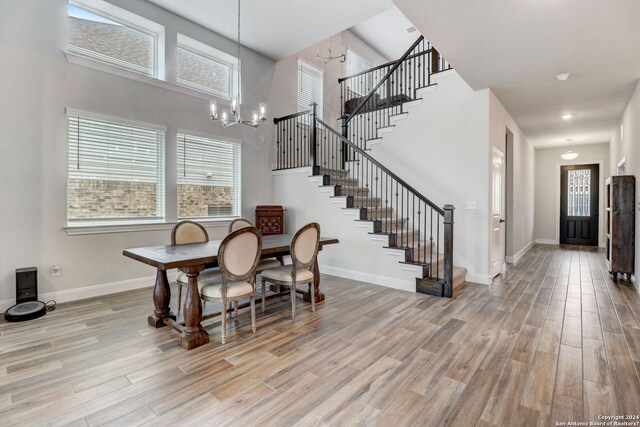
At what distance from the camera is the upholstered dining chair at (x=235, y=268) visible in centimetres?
276

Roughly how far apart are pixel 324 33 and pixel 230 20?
61.6 inches

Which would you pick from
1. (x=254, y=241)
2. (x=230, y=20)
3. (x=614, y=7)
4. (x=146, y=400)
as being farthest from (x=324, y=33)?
(x=146, y=400)

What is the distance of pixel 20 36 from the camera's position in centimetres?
357

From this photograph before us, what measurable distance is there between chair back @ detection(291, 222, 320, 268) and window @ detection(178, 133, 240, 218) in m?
2.61

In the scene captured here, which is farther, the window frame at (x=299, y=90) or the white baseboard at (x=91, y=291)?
the window frame at (x=299, y=90)

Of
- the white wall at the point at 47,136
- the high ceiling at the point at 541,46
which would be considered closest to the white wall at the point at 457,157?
the high ceiling at the point at 541,46

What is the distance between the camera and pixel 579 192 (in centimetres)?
927

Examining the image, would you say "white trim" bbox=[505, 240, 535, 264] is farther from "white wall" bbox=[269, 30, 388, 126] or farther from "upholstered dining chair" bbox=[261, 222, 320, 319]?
"upholstered dining chair" bbox=[261, 222, 320, 319]

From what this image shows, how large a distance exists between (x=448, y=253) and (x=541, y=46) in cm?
260

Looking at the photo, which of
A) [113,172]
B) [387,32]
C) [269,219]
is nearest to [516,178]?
[387,32]

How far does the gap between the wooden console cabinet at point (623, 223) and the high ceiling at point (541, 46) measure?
1.48 metres

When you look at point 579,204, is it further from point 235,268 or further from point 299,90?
point 235,268

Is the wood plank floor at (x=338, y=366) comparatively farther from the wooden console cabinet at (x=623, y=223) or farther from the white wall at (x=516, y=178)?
the white wall at (x=516, y=178)

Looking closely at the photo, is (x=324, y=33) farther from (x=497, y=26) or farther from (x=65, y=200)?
(x=65, y=200)
